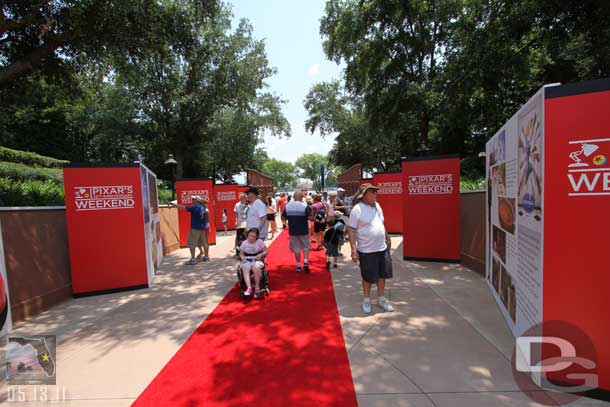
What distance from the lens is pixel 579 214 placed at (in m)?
2.76

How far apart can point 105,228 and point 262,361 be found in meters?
4.46

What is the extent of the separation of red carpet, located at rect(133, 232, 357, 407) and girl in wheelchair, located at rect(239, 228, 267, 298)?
0.98 feet

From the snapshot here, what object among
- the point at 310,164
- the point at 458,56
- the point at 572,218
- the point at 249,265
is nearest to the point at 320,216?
the point at 249,265

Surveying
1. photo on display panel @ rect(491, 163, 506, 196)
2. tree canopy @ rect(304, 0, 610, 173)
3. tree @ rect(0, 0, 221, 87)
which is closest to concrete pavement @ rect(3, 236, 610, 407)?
photo on display panel @ rect(491, 163, 506, 196)

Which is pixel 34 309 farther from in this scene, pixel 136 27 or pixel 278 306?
pixel 136 27

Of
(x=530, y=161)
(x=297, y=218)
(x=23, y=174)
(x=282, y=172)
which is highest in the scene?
(x=282, y=172)

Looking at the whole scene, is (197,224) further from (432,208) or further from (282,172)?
(282,172)

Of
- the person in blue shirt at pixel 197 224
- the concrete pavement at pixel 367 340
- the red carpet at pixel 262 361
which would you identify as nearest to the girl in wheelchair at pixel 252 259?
the red carpet at pixel 262 361

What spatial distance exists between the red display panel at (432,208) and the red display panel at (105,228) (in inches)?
246

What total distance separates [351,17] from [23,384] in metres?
18.6

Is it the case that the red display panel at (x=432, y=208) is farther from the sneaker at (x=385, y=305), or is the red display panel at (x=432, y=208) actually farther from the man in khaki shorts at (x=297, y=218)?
the sneaker at (x=385, y=305)

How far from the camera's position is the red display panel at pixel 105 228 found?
19.5 feet

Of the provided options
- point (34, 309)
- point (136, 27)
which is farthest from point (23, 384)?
point (136, 27)

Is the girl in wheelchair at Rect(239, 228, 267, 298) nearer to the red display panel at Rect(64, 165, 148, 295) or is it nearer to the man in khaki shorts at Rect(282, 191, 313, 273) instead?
the man in khaki shorts at Rect(282, 191, 313, 273)
